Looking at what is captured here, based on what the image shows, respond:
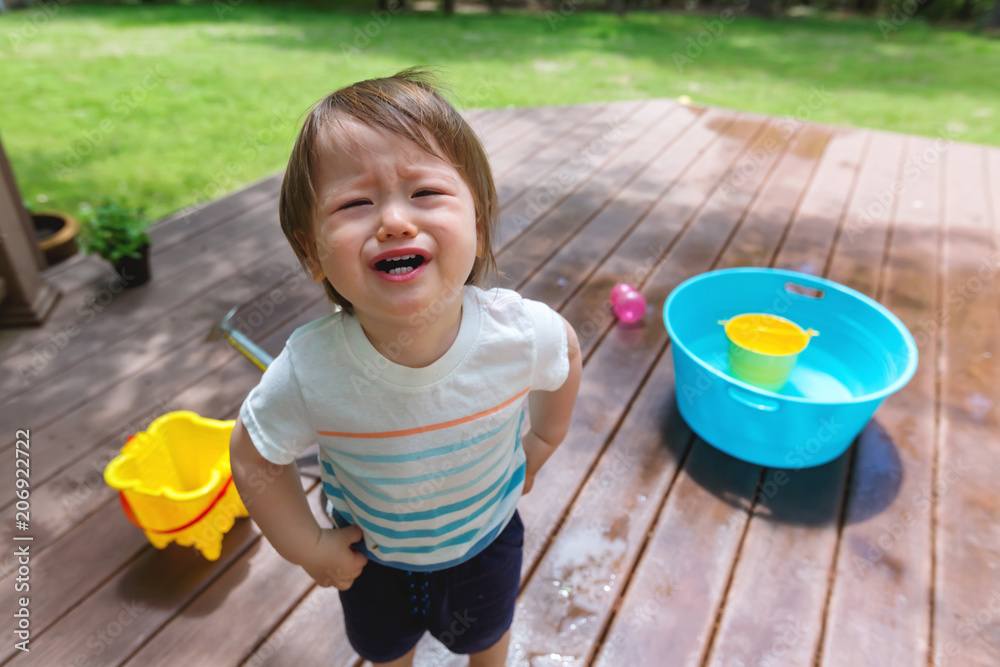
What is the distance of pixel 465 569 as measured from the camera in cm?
100

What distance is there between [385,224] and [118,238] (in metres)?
2.09

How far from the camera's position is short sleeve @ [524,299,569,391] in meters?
0.89

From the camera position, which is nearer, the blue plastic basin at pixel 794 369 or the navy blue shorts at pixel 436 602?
the navy blue shorts at pixel 436 602

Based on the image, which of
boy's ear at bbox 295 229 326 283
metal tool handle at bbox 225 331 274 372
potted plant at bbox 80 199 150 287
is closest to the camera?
boy's ear at bbox 295 229 326 283

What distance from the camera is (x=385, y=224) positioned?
0.68 metres

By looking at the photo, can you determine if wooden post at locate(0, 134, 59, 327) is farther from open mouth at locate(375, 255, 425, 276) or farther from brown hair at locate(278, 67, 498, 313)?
open mouth at locate(375, 255, 425, 276)

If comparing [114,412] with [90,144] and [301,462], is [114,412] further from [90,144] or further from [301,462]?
[90,144]

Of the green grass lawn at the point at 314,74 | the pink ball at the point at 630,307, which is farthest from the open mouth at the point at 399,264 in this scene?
the green grass lawn at the point at 314,74

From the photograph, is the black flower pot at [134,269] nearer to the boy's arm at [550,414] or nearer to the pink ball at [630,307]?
the pink ball at [630,307]

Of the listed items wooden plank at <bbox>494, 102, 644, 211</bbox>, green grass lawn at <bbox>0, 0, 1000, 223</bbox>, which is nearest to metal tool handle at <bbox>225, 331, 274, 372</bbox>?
wooden plank at <bbox>494, 102, 644, 211</bbox>

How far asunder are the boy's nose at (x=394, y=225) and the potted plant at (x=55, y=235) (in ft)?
8.29

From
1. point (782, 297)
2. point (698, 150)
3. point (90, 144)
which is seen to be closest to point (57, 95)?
point (90, 144)

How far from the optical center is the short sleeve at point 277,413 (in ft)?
2.59

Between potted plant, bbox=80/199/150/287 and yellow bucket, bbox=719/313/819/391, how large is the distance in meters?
2.13
